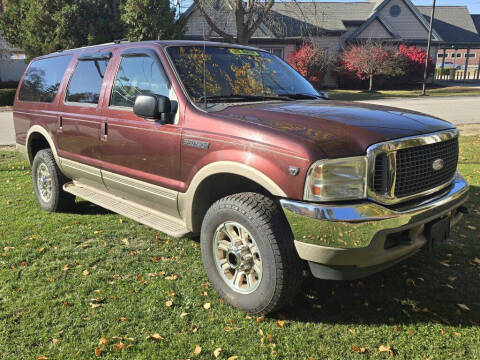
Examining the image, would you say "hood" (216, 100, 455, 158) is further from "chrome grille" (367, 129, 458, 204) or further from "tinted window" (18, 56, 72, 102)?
"tinted window" (18, 56, 72, 102)

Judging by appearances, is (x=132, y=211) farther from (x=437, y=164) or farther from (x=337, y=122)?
(x=437, y=164)

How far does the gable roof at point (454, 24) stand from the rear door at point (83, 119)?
157ft

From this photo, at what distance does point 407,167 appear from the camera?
2.91 metres

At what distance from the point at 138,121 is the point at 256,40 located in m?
31.7

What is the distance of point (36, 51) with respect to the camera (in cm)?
2298

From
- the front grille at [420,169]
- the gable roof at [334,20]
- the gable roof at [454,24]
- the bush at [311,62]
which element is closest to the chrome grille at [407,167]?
the front grille at [420,169]

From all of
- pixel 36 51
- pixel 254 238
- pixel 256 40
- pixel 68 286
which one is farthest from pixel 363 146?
pixel 256 40

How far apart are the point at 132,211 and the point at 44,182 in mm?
2205

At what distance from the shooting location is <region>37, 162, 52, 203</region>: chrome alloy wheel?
5577mm

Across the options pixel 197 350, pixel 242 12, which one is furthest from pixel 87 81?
pixel 242 12

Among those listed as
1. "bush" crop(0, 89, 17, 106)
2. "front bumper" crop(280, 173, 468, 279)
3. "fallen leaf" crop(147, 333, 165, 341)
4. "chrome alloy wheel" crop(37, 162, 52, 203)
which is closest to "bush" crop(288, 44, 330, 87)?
"bush" crop(0, 89, 17, 106)

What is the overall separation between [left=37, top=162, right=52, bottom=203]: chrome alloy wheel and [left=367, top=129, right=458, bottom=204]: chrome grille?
4.29m

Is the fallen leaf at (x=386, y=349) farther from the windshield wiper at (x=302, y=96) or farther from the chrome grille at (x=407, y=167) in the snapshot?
the windshield wiper at (x=302, y=96)

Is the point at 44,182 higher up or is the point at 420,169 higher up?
the point at 420,169
